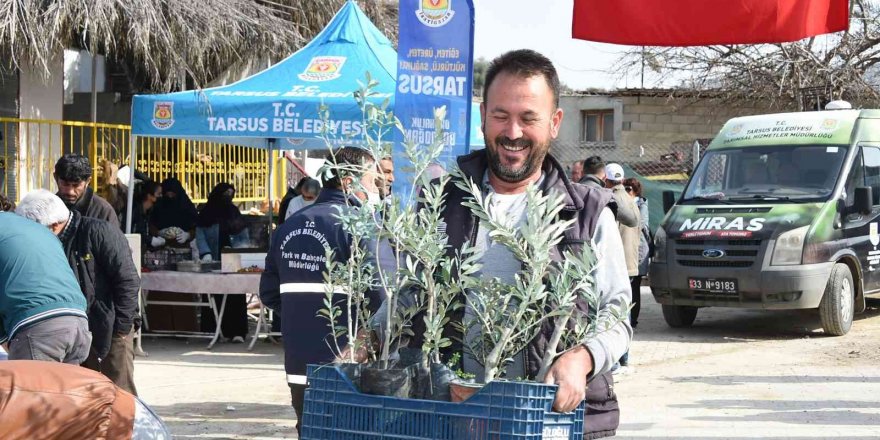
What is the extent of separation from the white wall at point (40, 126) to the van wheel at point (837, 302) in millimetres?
9382

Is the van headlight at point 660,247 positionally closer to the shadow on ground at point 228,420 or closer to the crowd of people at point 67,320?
the shadow on ground at point 228,420

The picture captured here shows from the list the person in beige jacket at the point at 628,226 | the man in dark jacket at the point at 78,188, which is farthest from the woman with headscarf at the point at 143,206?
the person in beige jacket at the point at 628,226

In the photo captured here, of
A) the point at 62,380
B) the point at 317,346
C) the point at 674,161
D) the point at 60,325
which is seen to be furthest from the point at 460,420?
the point at 674,161

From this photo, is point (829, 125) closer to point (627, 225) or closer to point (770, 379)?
point (627, 225)

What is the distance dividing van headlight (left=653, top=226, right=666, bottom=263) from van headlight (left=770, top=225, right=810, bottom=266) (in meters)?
1.33

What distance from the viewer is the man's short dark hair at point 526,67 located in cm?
311

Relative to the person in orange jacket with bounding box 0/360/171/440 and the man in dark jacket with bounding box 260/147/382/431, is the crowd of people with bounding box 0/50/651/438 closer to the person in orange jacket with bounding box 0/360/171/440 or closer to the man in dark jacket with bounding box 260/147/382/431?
the man in dark jacket with bounding box 260/147/382/431

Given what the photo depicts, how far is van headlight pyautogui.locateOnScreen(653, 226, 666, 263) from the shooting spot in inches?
524

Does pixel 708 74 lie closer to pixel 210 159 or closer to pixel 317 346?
pixel 210 159

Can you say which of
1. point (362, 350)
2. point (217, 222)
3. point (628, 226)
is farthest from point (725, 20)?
point (217, 222)

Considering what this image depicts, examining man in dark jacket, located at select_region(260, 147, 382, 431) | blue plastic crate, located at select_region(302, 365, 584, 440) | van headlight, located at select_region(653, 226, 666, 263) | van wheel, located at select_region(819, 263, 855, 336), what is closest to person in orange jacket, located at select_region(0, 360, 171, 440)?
blue plastic crate, located at select_region(302, 365, 584, 440)

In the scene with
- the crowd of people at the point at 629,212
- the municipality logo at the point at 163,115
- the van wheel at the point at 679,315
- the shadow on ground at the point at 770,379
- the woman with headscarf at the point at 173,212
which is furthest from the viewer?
the van wheel at the point at 679,315

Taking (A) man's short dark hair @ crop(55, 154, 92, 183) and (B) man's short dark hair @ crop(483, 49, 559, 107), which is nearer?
(B) man's short dark hair @ crop(483, 49, 559, 107)

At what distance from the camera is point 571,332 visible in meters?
2.85
